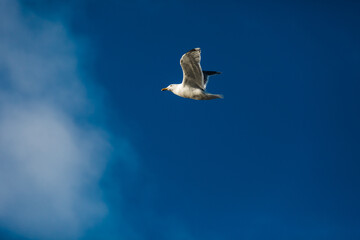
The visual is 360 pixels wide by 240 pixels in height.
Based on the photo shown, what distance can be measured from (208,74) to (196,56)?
6.39ft

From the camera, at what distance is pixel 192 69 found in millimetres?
9805

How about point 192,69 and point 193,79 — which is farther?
point 193,79

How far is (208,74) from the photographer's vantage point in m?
11.1

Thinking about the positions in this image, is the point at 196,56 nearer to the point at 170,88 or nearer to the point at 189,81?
the point at 189,81

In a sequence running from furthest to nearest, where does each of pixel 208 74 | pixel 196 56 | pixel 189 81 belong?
pixel 208 74
pixel 189 81
pixel 196 56

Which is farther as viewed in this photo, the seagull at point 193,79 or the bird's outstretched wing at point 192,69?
the seagull at point 193,79

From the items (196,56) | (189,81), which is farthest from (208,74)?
(196,56)

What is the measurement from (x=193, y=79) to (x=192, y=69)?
45cm

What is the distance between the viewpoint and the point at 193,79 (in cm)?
1020

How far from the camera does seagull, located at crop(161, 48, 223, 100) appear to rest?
9315mm

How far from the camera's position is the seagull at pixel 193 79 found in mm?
9315

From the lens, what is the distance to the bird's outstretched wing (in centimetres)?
920

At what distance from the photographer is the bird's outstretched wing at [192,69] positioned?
920 cm

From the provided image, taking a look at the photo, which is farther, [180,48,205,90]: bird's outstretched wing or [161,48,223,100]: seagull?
[161,48,223,100]: seagull
